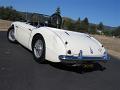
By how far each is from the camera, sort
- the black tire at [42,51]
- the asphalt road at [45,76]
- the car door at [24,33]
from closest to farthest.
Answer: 1. the asphalt road at [45,76]
2. the black tire at [42,51]
3. the car door at [24,33]

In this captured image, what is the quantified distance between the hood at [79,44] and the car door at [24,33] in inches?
48.2

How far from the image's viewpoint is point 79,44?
7.65 metres

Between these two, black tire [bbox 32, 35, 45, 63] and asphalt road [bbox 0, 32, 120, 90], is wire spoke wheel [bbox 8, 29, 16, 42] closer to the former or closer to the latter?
asphalt road [bbox 0, 32, 120, 90]

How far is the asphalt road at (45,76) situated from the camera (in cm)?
594

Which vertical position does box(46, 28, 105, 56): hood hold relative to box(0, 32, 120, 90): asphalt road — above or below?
above

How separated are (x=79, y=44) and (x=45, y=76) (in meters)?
1.49

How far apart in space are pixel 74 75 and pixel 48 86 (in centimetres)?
151

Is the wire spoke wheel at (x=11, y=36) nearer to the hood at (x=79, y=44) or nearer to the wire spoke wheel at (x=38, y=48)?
the wire spoke wheel at (x=38, y=48)

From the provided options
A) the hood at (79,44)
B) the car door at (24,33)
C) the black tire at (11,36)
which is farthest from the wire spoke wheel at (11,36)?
the hood at (79,44)

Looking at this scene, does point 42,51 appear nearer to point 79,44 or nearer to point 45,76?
point 79,44

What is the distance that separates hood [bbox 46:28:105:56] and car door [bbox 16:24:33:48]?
4.02 feet

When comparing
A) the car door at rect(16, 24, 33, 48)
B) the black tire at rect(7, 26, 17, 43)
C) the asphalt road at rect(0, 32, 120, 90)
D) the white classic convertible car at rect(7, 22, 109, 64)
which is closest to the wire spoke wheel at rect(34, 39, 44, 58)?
the white classic convertible car at rect(7, 22, 109, 64)

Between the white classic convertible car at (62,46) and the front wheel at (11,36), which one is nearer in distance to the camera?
the white classic convertible car at (62,46)

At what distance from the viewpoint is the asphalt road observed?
5941mm
